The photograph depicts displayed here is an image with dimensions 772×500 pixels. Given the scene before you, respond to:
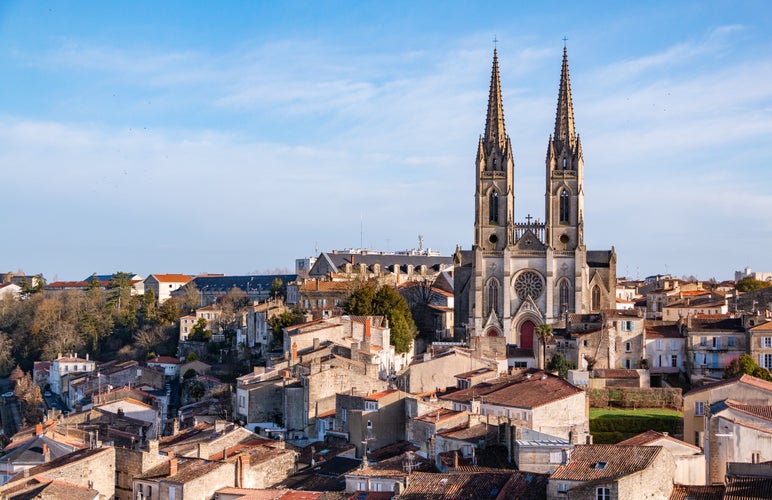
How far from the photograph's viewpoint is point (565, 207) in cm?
8156

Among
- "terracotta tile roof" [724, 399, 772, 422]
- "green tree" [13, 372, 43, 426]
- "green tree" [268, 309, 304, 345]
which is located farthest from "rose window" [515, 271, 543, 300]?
"terracotta tile roof" [724, 399, 772, 422]

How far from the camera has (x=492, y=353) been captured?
2419 inches

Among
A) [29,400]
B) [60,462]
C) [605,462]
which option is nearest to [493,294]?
[29,400]

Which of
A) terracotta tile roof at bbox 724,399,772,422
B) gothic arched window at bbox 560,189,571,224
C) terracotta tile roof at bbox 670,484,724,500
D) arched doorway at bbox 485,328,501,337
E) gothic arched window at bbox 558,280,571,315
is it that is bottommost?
terracotta tile roof at bbox 670,484,724,500

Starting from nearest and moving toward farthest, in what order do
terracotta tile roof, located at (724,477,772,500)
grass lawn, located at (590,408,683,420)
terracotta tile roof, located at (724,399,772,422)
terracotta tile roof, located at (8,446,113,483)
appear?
terracotta tile roof, located at (724,477,772,500)
terracotta tile roof, located at (724,399,772,422)
terracotta tile roof, located at (8,446,113,483)
grass lawn, located at (590,408,683,420)

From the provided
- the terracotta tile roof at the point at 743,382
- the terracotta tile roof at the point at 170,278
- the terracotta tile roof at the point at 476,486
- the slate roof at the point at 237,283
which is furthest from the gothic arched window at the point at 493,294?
the terracotta tile roof at the point at 170,278

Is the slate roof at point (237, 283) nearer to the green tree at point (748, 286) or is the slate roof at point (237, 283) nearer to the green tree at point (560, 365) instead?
the green tree at point (748, 286)

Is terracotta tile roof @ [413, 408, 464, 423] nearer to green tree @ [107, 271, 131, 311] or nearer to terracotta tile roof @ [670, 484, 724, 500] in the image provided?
terracotta tile roof @ [670, 484, 724, 500]

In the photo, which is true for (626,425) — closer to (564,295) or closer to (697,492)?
(697,492)

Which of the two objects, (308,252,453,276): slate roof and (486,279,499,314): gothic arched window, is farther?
(308,252,453,276): slate roof

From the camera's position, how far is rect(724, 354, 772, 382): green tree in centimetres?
5016

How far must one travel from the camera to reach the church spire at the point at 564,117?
8231cm

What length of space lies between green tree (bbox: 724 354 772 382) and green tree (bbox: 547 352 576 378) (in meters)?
7.95

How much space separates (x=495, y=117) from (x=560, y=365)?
1311 inches
